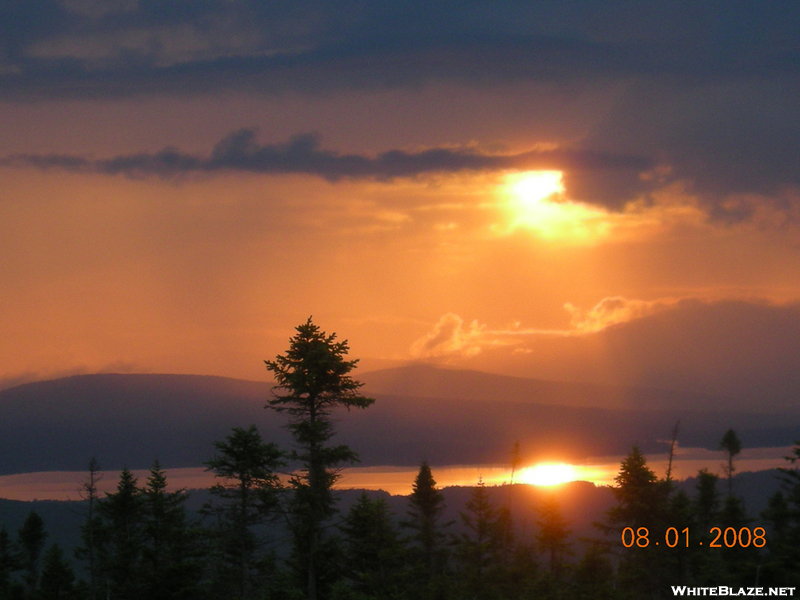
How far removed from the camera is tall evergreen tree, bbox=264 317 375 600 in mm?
36750

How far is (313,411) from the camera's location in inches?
1474

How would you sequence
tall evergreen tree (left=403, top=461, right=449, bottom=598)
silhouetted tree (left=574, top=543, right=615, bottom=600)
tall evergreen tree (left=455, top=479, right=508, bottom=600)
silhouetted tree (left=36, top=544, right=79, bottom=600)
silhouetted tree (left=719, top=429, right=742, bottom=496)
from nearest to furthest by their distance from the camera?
silhouetted tree (left=574, top=543, right=615, bottom=600) → tall evergreen tree (left=455, top=479, right=508, bottom=600) → silhouetted tree (left=36, top=544, right=79, bottom=600) → tall evergreen tree (left=403, top=461, right=449, bottom=598) → silhouetted tree (left=719, top=429, right=742, bottom=496)

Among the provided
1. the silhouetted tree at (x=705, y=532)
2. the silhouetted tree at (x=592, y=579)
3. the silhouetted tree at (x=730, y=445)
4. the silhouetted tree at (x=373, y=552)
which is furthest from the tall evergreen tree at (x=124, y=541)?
the silhouetted tree at (x=730, y=445)

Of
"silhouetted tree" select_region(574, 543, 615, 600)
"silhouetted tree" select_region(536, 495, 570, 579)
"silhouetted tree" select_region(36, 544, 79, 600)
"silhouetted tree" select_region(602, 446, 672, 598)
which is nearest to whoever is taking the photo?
"silhouetted tree" select_region(574, 543, 615, 600)

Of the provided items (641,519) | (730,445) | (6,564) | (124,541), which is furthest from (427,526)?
(730,445)

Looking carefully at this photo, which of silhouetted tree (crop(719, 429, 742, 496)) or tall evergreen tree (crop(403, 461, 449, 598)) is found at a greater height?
silhouetted tree (crop(719, 429, 742, 496))

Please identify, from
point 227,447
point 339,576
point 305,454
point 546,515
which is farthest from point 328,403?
point 546,515

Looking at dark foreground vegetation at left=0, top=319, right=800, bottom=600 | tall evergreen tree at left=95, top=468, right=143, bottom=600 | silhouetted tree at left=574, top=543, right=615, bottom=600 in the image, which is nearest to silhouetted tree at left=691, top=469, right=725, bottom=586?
dark foreground vegetation at left=0, top=319, right=800, bottom=600

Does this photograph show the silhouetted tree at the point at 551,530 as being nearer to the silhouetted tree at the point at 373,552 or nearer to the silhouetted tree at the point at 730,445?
the silhouetted tree at the point at 373,552

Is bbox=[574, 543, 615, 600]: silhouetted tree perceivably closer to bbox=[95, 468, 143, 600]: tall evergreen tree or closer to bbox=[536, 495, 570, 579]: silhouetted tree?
bbox=[536, 495, 570, 579]: silhouetted tree

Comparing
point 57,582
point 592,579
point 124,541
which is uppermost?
point 124,541

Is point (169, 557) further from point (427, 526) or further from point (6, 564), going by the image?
point (6, 564)

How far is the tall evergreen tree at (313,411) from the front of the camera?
36.8 meters

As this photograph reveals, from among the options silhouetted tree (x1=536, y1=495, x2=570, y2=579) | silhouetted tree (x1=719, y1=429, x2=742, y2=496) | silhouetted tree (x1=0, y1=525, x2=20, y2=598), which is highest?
silhouetted tree (x1=719, y1=429, x2=742, y2=496)
